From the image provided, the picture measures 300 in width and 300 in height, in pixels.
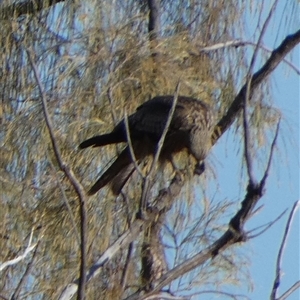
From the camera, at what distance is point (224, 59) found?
3422mm

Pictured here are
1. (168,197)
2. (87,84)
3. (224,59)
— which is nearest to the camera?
(168,197)

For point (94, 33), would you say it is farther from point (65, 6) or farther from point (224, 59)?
point (224, 59)

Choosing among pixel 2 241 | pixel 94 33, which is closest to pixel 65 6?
pixel 94 33

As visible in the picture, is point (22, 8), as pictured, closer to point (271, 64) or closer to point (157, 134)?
point (157, 134)

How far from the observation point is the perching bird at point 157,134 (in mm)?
3137

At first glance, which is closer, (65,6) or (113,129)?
(113,129)

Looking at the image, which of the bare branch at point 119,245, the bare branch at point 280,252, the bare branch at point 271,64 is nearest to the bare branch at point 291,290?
the bare branch at point 280,252

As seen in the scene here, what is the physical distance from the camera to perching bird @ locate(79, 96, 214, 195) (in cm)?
314

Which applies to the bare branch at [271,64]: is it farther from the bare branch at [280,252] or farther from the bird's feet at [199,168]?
the bare branch at [280,252]

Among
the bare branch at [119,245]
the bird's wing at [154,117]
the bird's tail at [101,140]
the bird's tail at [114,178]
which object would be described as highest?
the bird's wing at [154,117]

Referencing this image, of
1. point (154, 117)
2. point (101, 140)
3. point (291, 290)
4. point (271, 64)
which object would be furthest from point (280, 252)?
point (154, 117)

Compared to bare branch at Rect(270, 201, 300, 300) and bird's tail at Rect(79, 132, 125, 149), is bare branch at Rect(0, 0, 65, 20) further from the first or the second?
bare branch at Rect(270, 201, 300, 300)

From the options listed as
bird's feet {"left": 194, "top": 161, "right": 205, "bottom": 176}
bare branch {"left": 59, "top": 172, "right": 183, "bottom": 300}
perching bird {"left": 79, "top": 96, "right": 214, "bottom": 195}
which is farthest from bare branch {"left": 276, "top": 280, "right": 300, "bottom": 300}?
bird's feet {"left": 194, "top": 161, "right": 205, "bottom": 176}

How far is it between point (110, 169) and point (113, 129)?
14cm
